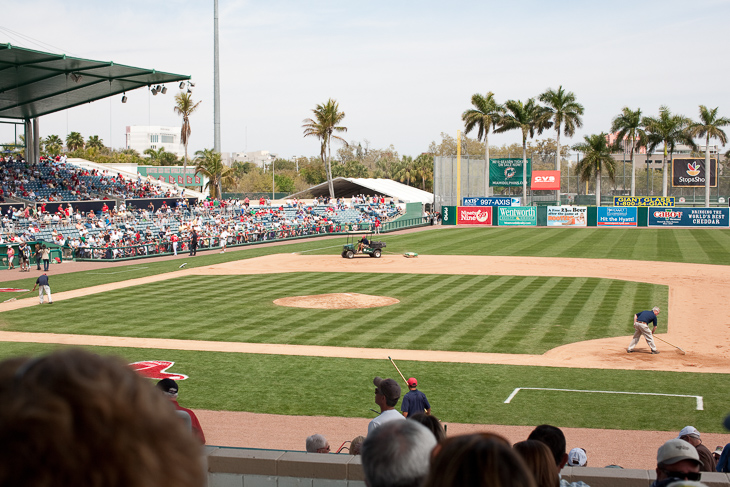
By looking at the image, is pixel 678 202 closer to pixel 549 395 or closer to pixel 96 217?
pixel 96 217

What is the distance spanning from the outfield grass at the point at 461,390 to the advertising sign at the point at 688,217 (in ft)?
175

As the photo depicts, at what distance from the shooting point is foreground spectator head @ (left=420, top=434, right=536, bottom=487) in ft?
5.92

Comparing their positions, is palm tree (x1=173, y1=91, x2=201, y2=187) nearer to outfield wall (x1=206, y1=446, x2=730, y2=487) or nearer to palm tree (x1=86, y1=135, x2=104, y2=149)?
palm tree (x1=86, y1=135, x2=104, y2=149)

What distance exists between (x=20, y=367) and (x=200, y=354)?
59.8 feet

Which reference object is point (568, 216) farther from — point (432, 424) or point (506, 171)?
point (432, 424)

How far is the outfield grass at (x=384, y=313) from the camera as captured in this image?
811 inches

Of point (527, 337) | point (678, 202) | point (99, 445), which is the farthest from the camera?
point (678, 202)

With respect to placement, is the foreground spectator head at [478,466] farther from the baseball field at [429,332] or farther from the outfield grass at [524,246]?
the outfield grass at [524,246]

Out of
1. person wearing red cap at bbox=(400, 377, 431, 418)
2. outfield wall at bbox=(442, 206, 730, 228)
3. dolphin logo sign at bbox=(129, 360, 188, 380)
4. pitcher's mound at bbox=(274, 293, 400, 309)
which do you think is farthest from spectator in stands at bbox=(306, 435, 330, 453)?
outfield wall at bbox=(442, 206, 730, 228)

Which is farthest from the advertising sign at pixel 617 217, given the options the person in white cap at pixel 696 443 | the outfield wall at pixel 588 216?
the person in white cap at pixel 696 443

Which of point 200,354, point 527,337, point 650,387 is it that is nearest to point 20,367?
point 650,387

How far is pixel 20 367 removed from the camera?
133cm

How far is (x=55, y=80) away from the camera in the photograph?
47375mm

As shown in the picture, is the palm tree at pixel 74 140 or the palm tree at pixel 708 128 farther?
the palm tree at pixel 74 140
